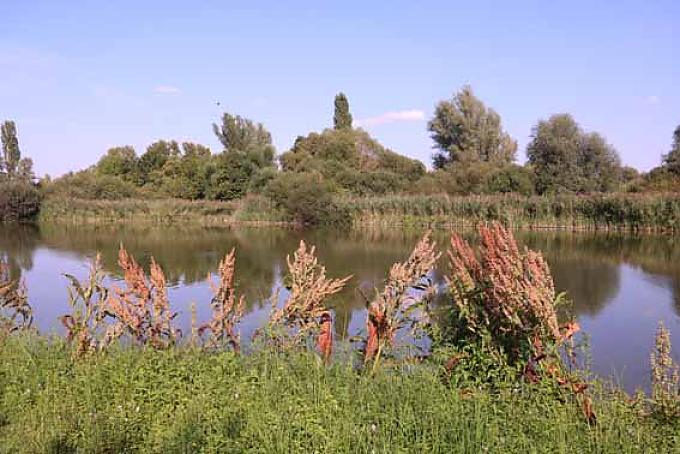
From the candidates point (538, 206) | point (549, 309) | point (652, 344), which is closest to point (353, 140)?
point (538, 206)

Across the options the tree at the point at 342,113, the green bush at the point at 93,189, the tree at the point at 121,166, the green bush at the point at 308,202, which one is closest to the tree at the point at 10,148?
the tree at the point at 121,166

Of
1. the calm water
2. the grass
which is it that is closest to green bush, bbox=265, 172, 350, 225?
the grass

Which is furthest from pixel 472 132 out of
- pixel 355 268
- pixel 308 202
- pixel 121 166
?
pixel 355 268

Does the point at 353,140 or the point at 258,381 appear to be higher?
the point at 353,140

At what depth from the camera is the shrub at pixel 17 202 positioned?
1492 inches

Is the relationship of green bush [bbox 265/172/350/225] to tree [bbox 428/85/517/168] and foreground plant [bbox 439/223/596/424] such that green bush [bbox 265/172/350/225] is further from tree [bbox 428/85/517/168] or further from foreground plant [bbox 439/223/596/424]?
foreground plant [bbox 439/223/596/424]

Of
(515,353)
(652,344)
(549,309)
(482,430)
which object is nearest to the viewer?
(482,430)

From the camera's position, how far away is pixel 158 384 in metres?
4.56

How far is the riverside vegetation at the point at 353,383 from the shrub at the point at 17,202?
36.5m

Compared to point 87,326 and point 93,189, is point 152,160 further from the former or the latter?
point 87,326

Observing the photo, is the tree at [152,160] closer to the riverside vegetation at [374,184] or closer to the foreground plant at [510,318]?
the riverside vegetation at [374,184]

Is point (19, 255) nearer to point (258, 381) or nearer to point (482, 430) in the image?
point (258, 381)

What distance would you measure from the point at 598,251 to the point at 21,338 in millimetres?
16977

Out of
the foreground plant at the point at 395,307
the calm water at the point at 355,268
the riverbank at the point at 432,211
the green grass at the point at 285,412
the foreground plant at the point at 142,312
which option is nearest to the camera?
the green grass at the point at 285,412
